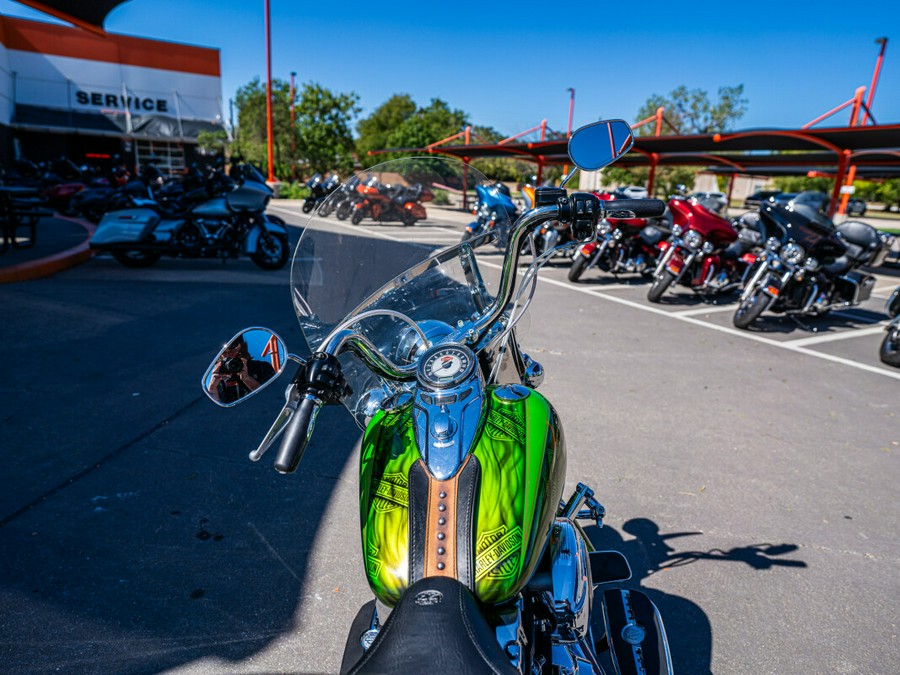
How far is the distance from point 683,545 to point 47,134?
3353 centimetres

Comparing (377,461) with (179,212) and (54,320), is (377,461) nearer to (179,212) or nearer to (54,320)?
(54,320)

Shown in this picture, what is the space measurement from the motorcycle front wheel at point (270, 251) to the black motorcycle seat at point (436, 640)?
28.4ft

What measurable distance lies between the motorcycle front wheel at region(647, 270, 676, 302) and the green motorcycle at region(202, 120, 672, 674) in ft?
21.1

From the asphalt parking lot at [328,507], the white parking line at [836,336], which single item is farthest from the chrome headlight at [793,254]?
the asphalt parking lot at [328,507]

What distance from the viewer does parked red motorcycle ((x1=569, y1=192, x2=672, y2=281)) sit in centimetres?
907

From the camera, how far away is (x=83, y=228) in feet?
40.5

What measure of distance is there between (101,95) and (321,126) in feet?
34.0

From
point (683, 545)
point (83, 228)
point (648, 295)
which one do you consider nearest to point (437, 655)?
point (683, 545)

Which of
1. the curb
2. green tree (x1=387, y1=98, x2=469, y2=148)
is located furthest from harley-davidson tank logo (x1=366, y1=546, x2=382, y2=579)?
green tree (x1=387, y1=98, x2=469, y2=148)

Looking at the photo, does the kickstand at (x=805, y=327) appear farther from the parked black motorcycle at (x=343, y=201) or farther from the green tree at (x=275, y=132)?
the green tree at (x=275, y=132)

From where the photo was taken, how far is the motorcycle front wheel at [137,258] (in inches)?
344

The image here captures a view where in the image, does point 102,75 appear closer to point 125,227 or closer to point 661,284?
point 125,227

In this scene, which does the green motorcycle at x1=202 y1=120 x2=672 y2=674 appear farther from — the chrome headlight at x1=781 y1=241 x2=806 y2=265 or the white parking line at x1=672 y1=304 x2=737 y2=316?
the white parking line at x1=672 y1=304 x2=737 y2=316

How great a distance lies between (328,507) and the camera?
2.98 metres
